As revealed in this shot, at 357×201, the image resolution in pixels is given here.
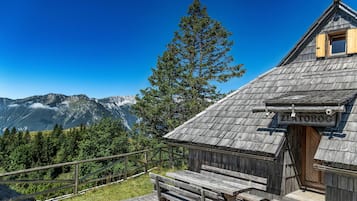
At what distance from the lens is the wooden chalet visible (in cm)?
521

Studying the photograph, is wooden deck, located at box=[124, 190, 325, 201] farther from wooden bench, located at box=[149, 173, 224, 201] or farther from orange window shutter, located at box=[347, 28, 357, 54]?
orange window shutter, located at box=[347, 28, 357, 54]

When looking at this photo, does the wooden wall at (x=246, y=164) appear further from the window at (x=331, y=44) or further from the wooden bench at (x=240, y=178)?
the window at (x=331, y=44)

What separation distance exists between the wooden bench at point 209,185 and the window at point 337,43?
5.17 m

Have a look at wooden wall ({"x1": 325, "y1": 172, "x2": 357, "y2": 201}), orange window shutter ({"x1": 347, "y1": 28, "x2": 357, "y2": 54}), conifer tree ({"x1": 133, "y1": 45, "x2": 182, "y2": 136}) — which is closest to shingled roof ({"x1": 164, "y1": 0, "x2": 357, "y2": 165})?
orange window shutter ({"x1": 347, "y1": 28, "x2": 357, "y2": 54})

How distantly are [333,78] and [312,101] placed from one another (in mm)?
2382

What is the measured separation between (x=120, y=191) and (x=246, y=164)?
18.1 ft

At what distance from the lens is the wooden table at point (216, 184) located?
5664 mm

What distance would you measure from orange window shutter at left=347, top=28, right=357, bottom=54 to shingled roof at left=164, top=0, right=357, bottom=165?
0.22 metres

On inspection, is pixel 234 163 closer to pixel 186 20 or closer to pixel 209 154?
pixel 209 154

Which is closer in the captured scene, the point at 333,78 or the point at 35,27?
the point at 333,78

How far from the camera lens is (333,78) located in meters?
7.25

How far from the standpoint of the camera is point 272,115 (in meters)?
6.98

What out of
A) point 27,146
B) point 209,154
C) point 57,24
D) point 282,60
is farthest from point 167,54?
point 57,24

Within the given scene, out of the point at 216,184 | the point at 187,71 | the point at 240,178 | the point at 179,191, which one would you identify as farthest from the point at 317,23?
the point at 187,71
